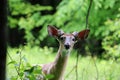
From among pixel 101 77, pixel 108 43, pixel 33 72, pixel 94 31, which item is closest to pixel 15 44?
pixel 94 31

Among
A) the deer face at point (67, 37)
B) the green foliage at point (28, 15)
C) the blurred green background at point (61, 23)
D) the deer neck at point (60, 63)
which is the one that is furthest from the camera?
the green foliage at point (28, 15)

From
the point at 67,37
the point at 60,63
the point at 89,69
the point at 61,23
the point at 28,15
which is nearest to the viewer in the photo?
the point at 60,63

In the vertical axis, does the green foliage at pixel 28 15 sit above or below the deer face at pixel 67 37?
below

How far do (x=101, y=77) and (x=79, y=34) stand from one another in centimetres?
75

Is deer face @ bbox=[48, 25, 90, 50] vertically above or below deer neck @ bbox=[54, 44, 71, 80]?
above

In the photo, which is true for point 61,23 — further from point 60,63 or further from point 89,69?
point 60,63

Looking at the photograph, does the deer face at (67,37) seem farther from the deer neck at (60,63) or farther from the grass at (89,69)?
the grass at (89,69)

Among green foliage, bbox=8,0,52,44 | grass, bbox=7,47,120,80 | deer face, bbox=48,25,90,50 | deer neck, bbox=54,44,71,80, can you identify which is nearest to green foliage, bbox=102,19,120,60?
grass, bbox=7,47,120,80

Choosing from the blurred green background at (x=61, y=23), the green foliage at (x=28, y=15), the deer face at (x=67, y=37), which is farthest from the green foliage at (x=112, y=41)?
the deer face at (x=67, y=37)

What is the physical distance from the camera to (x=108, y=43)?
13258 mm

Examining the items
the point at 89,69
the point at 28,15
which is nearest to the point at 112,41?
the point at 28,15

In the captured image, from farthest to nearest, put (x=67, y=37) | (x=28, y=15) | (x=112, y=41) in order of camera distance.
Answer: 1. (x=28, y=15)
2. (x=112, y=41)
3. (x=67, y=37)

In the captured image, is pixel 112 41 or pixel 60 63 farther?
pixel 112 41

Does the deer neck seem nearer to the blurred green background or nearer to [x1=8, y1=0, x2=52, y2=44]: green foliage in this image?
the blurred green background
